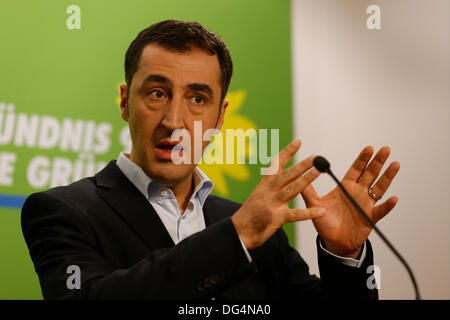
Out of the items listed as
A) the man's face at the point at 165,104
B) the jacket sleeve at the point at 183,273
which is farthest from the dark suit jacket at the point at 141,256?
the man's face at the point at 165,104

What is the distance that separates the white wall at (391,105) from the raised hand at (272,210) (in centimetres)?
160

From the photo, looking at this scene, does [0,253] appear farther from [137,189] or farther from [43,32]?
[43,32]

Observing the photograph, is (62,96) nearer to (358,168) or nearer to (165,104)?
(165,104)

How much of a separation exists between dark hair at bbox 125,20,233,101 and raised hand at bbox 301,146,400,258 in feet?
1.71

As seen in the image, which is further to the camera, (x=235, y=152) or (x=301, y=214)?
(x=235, y=152)

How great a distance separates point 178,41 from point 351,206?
0.71 meters

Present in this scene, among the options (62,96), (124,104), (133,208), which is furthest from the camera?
(62,96)

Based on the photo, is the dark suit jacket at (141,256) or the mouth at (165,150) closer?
the dark suit jacket at (141,256)

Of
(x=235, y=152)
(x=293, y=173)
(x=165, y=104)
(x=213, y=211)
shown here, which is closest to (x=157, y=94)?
(x=165, y=104)

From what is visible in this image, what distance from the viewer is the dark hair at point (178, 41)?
5.02 feet

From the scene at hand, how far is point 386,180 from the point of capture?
1338 mm

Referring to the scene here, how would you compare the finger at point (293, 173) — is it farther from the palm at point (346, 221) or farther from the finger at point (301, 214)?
the palm at point (346, 221)

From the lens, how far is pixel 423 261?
2643 millimetres
